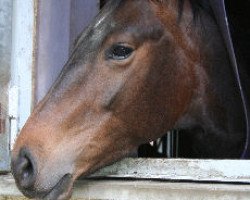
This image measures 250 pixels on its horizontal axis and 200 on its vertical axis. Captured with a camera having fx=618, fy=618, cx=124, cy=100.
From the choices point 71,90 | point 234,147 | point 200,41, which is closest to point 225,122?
point 234,147

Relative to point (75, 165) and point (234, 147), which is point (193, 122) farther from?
point (75, 165)

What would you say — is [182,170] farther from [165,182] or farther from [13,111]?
[13,111]

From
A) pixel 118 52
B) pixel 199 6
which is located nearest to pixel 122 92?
pixel 118 52

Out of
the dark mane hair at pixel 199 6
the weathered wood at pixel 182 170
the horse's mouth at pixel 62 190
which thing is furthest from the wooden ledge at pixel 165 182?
the dark mane hair at pixel 199 6

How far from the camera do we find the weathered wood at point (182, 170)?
1.75m

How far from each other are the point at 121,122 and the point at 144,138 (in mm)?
145

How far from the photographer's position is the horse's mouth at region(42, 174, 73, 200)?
174 cm

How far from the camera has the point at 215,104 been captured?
7.47ft

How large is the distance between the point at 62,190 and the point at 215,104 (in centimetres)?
77


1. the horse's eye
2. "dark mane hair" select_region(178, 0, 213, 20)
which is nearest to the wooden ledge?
the horse's eye

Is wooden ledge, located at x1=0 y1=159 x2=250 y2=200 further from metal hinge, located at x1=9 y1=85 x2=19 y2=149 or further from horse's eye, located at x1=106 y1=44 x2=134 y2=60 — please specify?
horse's eye, located at x1=106 y1=44 x2=134 y2=60

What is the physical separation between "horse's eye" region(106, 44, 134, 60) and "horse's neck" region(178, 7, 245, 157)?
36 centimetres

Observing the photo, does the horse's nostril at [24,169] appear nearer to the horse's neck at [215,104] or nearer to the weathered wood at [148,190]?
the weathered wood at [148,190]

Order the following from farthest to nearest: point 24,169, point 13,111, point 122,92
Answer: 1. point 13,111
2. point 122,92
3. point 24,169
